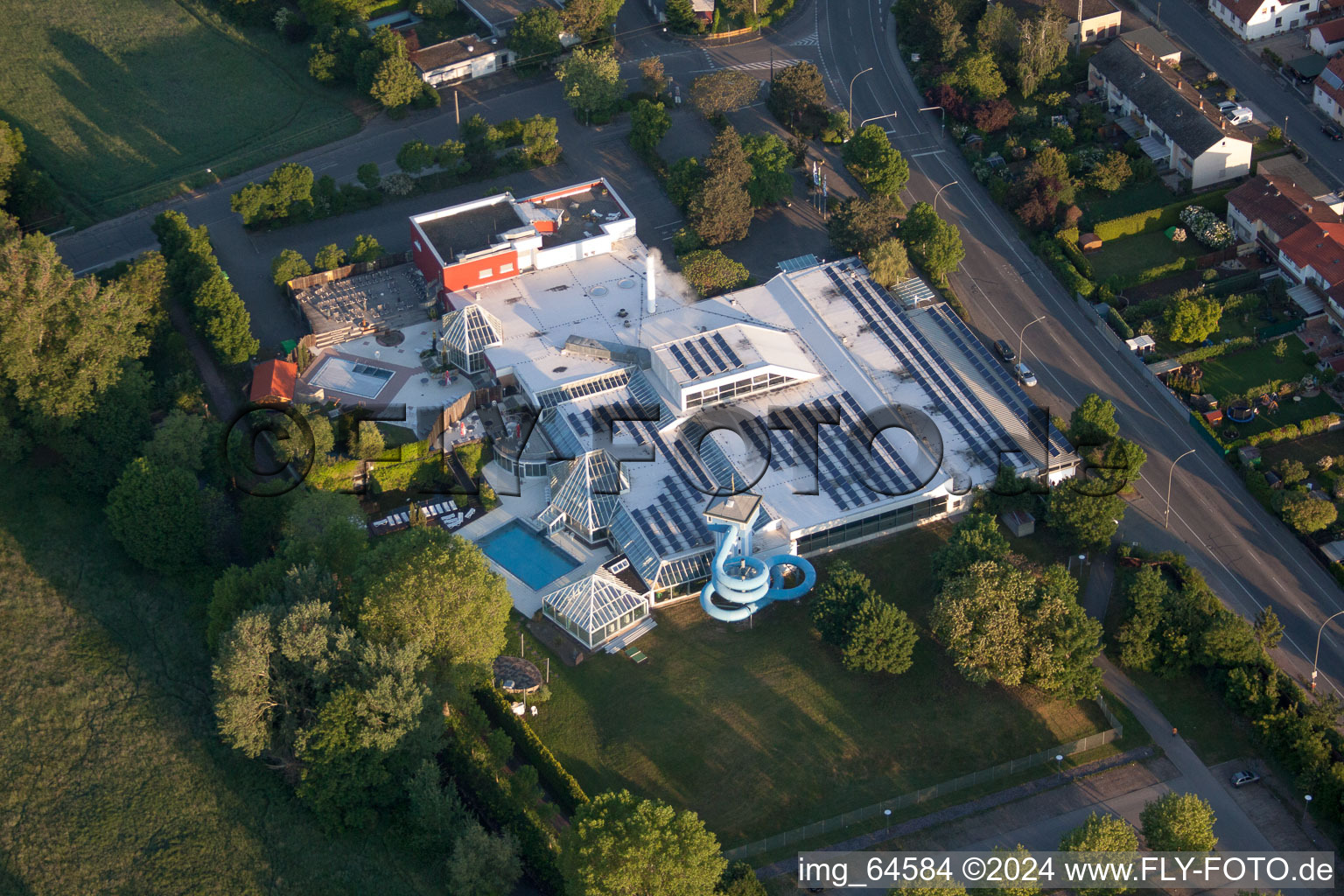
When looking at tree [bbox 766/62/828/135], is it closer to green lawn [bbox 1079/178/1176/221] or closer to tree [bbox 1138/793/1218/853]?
green lawn [bbox 1079/178/1176/221]

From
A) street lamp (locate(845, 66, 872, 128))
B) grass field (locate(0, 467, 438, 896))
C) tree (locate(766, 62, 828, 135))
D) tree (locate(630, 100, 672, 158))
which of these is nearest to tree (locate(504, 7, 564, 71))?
tree (locate(630, 100, 672, 158))

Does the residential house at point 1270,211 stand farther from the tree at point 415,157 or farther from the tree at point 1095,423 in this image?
the tree at point 415,157

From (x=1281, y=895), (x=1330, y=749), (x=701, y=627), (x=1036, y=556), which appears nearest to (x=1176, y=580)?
(x=1036, y=556)

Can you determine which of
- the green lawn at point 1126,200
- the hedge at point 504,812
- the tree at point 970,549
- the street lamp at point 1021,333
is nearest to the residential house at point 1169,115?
the green lawn at point 1126,200

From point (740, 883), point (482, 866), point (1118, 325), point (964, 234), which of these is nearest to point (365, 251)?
point (964, 234)

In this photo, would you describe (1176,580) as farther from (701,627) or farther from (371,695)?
(371,695)

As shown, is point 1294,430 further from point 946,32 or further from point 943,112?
point 946,32
